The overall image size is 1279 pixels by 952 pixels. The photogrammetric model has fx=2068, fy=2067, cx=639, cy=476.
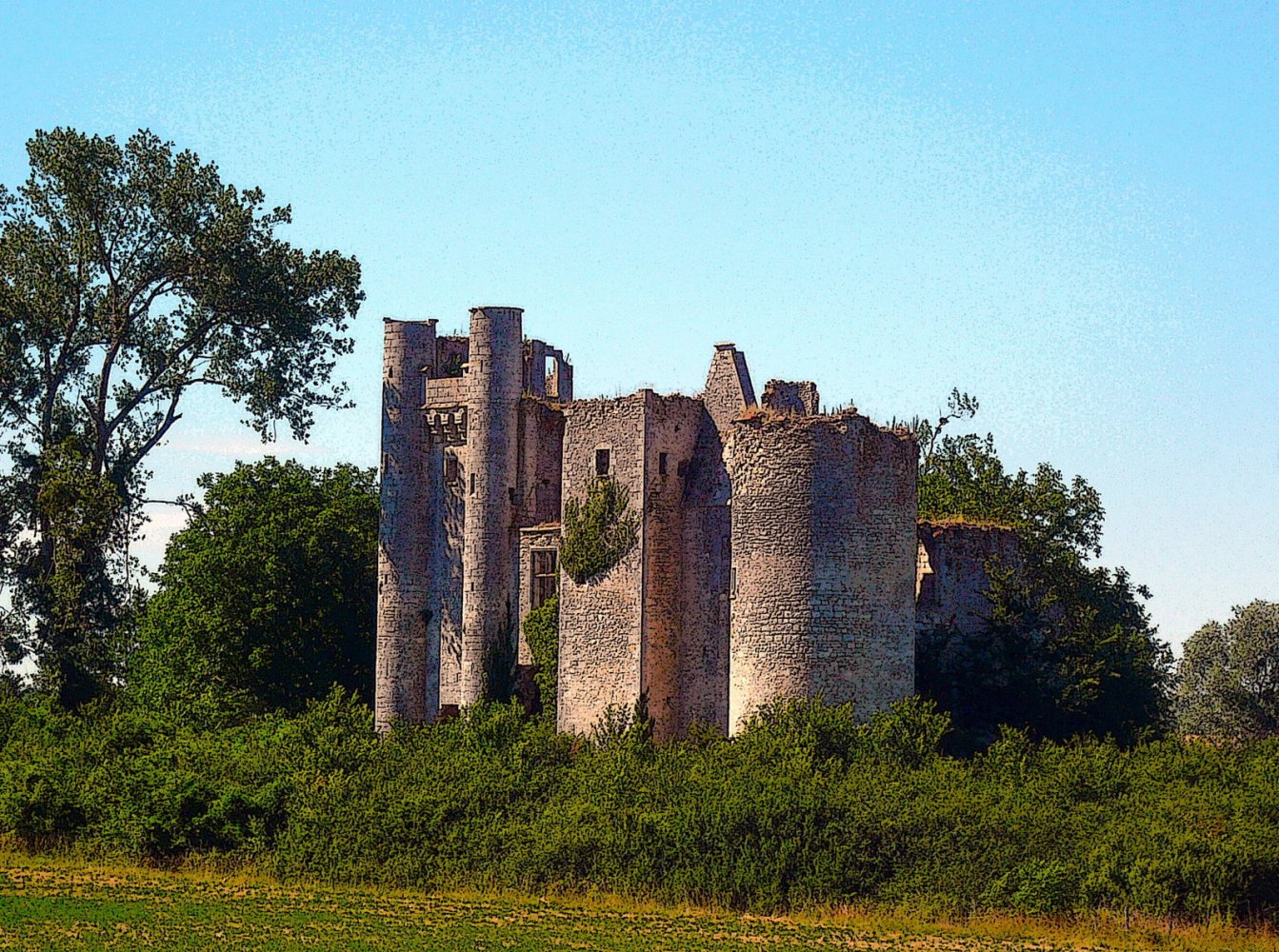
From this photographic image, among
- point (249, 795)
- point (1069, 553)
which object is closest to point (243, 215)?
point (249, 795)

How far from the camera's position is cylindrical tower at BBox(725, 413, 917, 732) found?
4072cm

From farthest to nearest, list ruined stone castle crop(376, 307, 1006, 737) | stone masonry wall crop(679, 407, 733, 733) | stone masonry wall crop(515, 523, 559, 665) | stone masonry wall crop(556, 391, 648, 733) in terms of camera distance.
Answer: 1. stone masonry wall crop(515, 523, 559, 665)
2. stone masonry wall crop(679, 407, 733, 733)
3. stone masonry wall crop(556, 391, 648, 733)
4. ruined stone castle crop(376, 307, 1006, 737)

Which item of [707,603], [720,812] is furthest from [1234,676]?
[720,812]

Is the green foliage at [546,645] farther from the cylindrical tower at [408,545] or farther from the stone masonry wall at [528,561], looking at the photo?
the cylindrical tower at [408,545]

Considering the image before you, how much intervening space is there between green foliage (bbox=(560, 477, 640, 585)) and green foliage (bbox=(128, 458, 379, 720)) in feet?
44.3

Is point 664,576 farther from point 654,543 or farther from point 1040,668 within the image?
point 1040,668

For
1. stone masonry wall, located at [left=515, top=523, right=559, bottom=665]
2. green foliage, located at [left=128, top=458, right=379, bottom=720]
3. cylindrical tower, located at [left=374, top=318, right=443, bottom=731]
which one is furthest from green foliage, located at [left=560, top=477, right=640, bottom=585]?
green foliage, located at [left=128, top=458, right=379, bottom=720]

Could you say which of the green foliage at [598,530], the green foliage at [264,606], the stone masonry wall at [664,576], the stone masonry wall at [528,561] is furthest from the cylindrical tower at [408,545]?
the stone masonry wall at [664,576]

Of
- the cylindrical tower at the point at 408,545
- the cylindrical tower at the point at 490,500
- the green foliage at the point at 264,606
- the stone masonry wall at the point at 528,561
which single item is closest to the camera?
the stone masonry wall at the point at 528,561

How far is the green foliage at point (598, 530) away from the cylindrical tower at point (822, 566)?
13.1 feet

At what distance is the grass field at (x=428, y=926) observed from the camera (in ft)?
97.3

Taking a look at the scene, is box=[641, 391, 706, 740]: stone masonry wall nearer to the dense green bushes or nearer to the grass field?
the dense green bushes

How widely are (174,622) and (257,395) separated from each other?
838 cm

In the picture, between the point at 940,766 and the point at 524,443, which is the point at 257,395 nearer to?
the point at 524,443
